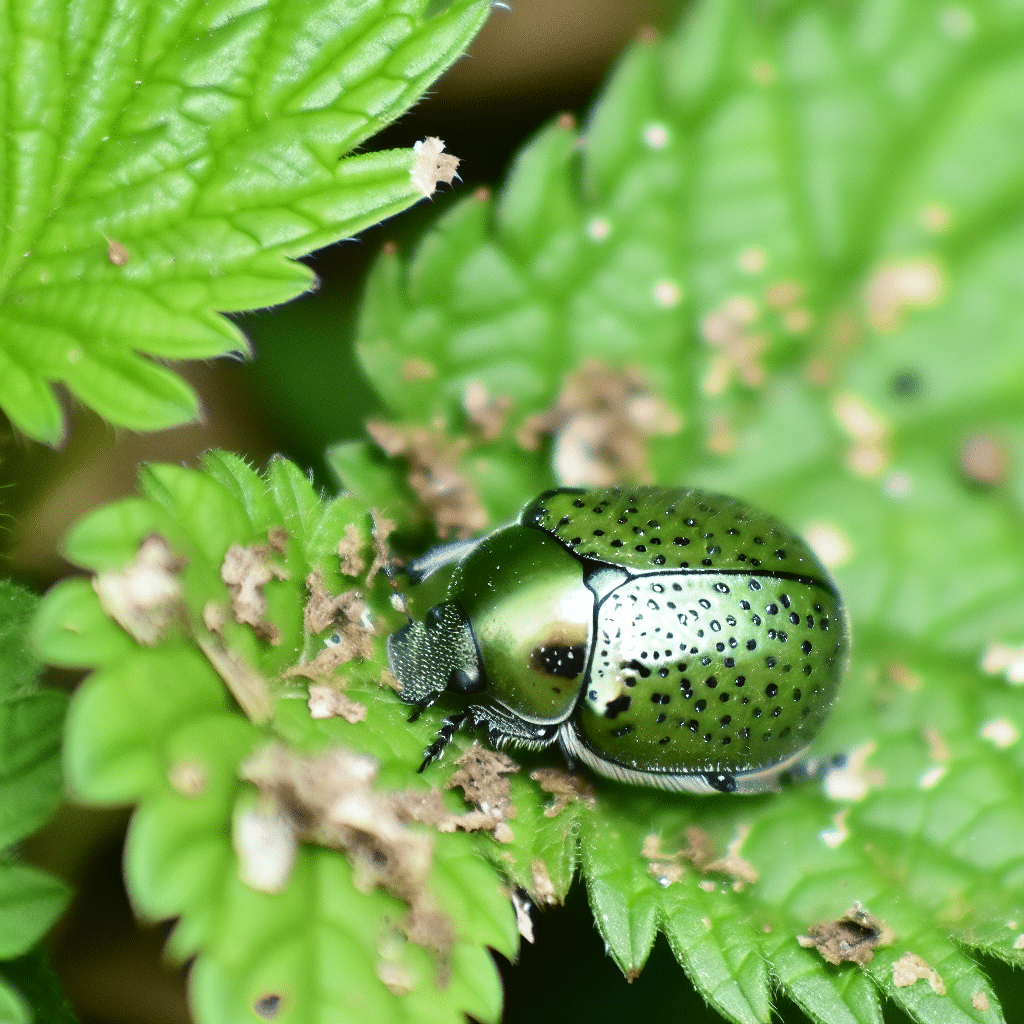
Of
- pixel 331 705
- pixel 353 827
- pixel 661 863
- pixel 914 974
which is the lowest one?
pixel 914 974

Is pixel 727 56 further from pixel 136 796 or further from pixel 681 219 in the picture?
pixel 136 796

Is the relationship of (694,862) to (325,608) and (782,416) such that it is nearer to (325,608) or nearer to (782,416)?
(325,608)

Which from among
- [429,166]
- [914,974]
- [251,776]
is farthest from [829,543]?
[251,776]

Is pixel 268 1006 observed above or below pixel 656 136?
below

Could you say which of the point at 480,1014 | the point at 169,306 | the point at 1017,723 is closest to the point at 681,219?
the point at 169,306

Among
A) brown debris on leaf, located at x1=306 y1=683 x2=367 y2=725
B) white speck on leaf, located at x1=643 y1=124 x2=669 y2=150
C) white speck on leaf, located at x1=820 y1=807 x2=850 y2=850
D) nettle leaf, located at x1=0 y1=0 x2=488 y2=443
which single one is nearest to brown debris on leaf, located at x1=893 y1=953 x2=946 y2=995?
white speck on leaf, located at x1=820 y1=807 x2=850 y2=850

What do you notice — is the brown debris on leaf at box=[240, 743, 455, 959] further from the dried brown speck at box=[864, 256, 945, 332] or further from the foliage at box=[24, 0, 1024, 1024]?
the dried brown speck at box=[864, 256, 945, 332]

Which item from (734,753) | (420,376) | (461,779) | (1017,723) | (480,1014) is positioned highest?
(420,376)
